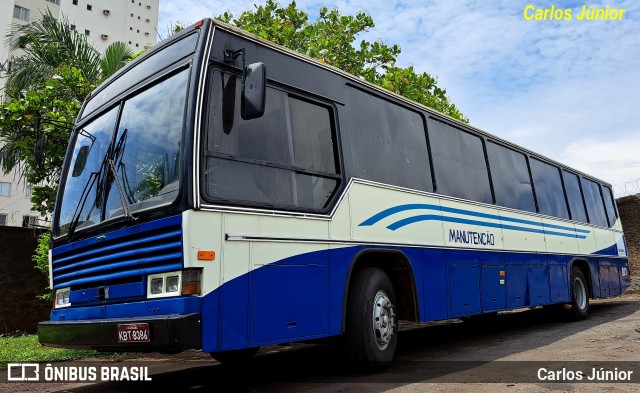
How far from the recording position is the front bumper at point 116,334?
394cm

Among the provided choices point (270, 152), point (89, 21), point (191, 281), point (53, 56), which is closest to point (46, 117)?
point (53, 56)

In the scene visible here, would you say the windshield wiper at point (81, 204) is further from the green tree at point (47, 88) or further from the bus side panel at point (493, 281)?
the green tree at point (47, 88)

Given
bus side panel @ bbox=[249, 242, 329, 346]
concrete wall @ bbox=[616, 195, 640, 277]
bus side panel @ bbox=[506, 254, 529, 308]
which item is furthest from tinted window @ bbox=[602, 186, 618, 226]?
bus side panel @ bbox=[249, 242, 329, 346]

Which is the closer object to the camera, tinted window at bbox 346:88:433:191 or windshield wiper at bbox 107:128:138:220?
windshield wiper at bbox 107:128:138:220

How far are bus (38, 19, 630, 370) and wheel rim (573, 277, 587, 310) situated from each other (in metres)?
4.81

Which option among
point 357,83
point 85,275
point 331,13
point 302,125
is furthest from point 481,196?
point 331,13

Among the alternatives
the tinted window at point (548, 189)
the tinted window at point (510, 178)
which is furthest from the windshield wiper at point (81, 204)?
the tinted window at point (548, 189)

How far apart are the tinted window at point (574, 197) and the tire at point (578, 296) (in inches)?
48.9

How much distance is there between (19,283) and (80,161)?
26.8 feet

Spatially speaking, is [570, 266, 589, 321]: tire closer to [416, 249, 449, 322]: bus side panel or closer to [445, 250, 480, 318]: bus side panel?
[445, 250, 480, 318]: bus side panel

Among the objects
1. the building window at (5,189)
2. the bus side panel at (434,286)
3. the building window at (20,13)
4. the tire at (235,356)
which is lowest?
the tire at (235,356)

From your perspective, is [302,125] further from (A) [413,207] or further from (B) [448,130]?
(B) [448,130]

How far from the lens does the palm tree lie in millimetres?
12898

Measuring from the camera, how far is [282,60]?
17.6ft
